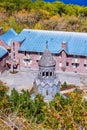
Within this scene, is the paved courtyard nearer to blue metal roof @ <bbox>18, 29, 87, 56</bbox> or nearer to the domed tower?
blue metal roof @ <bbox>18, 29, 87, 56</bbox>

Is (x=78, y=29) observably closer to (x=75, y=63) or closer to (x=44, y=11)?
(x=44, y=11)

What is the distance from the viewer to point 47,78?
30.0 meters

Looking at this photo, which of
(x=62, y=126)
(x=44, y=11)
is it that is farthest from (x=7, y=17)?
(x=62, y=126)

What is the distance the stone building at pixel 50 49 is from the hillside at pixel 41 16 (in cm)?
1089

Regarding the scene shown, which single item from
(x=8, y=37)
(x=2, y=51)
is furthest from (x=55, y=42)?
(x=2, y=51)

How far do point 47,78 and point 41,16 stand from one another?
109ft

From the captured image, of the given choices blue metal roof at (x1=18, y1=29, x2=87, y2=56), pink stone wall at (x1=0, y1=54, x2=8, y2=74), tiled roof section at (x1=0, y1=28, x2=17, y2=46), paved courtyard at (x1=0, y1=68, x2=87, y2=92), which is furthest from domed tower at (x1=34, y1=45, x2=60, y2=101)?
tiled roof section at (x1=0, y1=28, x2=17, y2=46)

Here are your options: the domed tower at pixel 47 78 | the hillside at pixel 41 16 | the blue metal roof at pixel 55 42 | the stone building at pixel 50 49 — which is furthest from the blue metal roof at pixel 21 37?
the domed tower at pixel 47 78

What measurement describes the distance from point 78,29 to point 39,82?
30467 mm

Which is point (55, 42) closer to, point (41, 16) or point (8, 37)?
point (8, 37)

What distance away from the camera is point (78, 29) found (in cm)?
5938

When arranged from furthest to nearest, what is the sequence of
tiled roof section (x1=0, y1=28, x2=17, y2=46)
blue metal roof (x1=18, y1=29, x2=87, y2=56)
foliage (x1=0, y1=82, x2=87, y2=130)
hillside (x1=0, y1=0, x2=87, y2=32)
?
hillside (x1=0, y1=0, x2=87, y2=32)
tiled roof section (x1=0, y1=28, x2=17, y2=46)
blue metal roof (x1=18, y1=29, x2=87, y2=56)
foliage (x1=0, y1=82, x2=87, y2=130)

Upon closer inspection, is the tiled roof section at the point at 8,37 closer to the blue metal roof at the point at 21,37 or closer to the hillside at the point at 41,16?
the blue metal roof at the point at 21,37

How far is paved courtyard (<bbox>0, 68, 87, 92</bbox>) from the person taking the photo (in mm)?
41031
